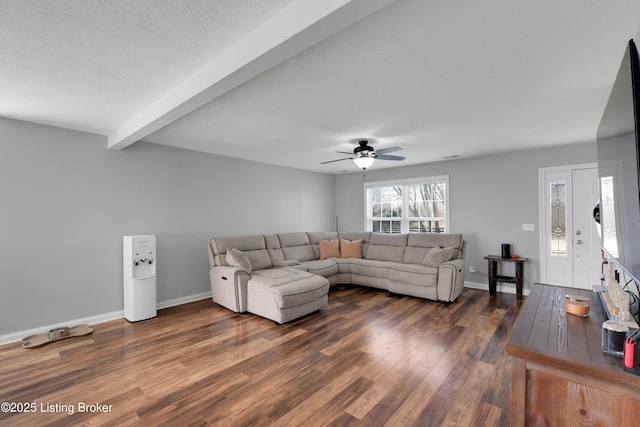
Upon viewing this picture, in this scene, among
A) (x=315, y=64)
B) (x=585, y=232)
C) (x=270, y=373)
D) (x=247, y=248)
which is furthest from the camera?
(x=247, y=248)

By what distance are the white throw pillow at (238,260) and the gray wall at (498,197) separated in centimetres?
390

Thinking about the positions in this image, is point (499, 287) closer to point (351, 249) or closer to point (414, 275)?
point (414, 275)

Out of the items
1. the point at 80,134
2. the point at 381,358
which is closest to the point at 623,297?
the point at 381,358

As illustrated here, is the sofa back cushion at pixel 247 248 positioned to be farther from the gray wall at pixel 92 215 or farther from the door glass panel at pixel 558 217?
the door glass panel at pixel 558 217

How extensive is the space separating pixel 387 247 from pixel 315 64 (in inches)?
171

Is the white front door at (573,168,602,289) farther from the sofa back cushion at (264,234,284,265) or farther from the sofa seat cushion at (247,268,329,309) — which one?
the sofa back cushion at (264,234,284,265)

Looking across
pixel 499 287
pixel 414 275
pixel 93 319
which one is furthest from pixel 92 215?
pixel 499 287

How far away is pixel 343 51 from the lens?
191cm

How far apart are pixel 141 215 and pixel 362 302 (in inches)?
140

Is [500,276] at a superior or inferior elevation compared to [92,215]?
inferior

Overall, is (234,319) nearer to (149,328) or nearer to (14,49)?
(149,328)

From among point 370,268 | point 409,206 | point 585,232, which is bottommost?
point 370,268

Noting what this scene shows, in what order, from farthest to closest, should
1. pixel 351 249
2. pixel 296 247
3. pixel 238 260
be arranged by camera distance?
1. pixel 351 249
2. pixel 296 247
3. pixel 238 260

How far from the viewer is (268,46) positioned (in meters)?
1.59
